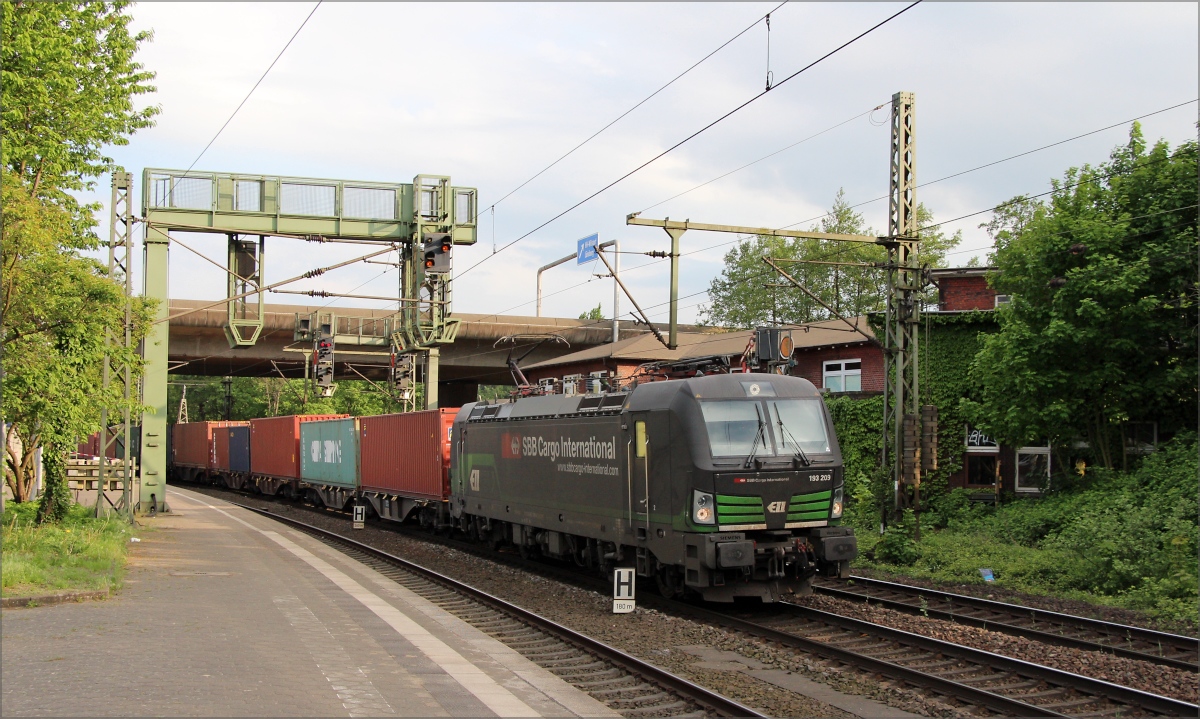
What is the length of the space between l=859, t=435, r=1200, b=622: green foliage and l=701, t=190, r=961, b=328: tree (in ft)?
110

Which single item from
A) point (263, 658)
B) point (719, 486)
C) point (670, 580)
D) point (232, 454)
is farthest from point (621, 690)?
point (232, 454)

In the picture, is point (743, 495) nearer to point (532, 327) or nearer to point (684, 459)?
point (684, 459)

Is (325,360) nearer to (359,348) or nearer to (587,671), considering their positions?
(359,348)

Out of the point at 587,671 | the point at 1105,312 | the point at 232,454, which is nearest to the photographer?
the point at 587,671

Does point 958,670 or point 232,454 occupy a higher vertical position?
point 232,454

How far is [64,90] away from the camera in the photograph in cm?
1850

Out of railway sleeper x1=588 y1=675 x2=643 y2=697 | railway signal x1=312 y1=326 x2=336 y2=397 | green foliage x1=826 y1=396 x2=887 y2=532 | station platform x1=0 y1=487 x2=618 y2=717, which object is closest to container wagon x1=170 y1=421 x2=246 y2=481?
railway signal x1=312 y1=326 x2=336 y2=397

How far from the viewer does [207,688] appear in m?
8.06

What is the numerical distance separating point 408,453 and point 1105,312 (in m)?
16.6

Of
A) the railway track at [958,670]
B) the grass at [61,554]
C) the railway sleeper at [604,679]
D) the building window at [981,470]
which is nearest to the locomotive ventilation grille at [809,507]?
the railway track at [958,670]

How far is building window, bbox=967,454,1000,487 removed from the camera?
83.3 ft

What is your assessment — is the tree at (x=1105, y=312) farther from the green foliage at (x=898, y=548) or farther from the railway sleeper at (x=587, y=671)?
the railway sleeper at (x=587, y=671)

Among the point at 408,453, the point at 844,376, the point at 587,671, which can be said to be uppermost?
the point at 844,376

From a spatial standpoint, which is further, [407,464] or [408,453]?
[407,464]
